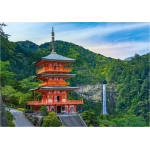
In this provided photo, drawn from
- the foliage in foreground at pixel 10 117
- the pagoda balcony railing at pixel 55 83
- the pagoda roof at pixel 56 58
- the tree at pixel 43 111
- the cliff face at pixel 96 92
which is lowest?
the foliage in foreground at pixel 10 117

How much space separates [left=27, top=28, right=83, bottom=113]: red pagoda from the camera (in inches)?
698

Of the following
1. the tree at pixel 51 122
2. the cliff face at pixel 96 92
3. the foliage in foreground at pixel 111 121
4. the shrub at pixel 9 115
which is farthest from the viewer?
the cliff face at pixel 96 92

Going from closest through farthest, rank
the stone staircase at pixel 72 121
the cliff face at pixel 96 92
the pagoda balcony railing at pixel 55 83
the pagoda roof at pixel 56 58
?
the stone staircase at pixel 72 121 < the pagoda roof at pixel 56 58 < the pagoda balcony railing at pixel 55 83 < the cliff face at pixel 96 92

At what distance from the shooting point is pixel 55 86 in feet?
59.1

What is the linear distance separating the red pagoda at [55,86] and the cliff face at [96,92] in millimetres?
1261

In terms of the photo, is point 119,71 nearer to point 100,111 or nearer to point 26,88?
point 100,111

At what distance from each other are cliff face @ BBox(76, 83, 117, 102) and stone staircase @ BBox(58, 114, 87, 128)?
198 cm

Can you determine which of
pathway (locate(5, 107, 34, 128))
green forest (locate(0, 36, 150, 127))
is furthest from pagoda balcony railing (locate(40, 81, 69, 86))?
pathway (locate(5, 107, 34, 128))

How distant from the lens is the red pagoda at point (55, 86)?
1773 cm

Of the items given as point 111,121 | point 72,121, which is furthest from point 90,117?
point 111,121

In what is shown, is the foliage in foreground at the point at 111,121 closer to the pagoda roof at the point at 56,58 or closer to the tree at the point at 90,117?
the tree at the point at 90,117

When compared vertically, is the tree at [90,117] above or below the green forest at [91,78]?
below

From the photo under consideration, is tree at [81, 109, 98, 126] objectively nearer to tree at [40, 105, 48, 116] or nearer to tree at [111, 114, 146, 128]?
tree at [111, 114, 146, 128]

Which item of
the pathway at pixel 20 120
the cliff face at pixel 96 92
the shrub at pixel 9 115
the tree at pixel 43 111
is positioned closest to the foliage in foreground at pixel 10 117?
the shrub at pixel 9 115
